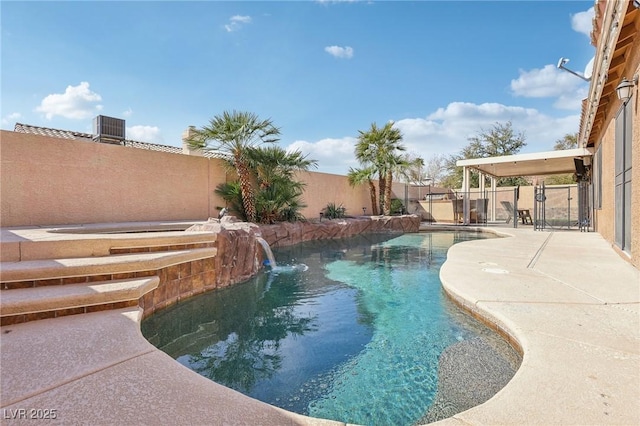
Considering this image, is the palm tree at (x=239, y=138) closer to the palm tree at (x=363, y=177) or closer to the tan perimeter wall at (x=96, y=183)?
the tan perimeter wall at (x=96, y=183)

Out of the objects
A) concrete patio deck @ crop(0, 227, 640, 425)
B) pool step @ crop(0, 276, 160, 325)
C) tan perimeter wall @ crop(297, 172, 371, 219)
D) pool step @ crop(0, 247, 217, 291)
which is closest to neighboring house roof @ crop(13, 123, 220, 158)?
tan perimeter wall @ crop(297, 172, 371, 219)

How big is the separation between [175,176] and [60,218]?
3178 mm

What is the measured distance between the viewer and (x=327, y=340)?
3359 mm

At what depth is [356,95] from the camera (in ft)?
53.4

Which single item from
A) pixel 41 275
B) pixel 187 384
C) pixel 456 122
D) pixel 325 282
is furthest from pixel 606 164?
pixel 456 122

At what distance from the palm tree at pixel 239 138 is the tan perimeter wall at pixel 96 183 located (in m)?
0.97

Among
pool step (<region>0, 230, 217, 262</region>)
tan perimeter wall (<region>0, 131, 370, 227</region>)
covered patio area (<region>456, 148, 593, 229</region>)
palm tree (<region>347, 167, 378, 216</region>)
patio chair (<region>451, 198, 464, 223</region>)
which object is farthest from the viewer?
patio chair (<region>451, 198, 464, 223</region>)

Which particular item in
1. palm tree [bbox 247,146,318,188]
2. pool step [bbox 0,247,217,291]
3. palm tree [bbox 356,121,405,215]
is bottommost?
pool step [bbox 0,247,217,291]

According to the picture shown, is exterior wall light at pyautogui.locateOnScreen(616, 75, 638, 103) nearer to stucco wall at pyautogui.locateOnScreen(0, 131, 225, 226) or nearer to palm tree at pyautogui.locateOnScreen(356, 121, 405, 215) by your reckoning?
stucco wall at pyautogui.locateOnScreen(0, 131, 225, 226)

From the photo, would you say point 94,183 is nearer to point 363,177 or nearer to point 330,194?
point 330,194

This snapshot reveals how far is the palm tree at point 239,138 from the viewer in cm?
967

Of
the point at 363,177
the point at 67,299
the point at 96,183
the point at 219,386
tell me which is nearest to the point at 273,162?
the point at 96,183

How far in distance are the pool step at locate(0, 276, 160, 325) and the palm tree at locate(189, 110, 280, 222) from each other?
23.8 ft

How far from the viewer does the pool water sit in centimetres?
234
